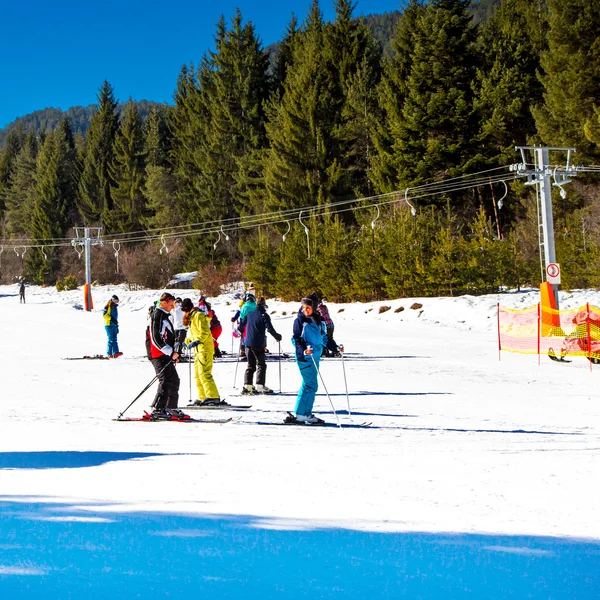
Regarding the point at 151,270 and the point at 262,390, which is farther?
the point at 151,270

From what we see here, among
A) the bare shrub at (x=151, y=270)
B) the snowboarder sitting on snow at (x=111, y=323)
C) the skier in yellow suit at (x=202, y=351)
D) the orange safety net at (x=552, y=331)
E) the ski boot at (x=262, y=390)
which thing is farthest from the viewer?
the bare shrub at (x=151, y=270)

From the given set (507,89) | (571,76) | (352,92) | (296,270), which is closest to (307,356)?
(296,270)

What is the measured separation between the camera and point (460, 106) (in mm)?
44219

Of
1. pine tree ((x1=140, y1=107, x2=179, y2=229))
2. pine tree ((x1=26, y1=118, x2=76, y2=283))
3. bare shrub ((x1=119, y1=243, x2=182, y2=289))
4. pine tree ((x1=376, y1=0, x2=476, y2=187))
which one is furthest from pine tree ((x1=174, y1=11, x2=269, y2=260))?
pine tree ((x1=26, y1=118, x2=76, y2=283))

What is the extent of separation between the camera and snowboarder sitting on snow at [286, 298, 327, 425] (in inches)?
393

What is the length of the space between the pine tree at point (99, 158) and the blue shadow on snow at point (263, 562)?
283ft

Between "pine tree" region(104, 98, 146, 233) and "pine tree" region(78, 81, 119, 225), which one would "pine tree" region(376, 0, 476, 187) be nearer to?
"pine tree" region(104, 98, 146, 233)

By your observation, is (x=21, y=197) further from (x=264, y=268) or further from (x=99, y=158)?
(x=264, y=268)

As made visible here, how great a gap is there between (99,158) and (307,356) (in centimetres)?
8409

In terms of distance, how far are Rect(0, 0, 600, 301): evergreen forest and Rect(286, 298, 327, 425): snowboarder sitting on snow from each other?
18.4 m

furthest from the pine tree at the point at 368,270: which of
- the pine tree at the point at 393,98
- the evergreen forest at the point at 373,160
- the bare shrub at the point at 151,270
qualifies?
the bare shrub at the point at 151,270

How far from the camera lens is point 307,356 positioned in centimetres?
995

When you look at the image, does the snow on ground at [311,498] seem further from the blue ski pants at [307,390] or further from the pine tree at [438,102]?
the pine tree at [438,102]

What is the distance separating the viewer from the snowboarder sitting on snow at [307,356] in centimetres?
998
